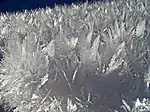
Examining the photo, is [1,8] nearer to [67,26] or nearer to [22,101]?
[67,26]

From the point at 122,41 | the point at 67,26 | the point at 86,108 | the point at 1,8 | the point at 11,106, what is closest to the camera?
the point at 86,108

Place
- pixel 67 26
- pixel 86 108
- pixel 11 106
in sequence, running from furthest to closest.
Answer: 1. pixel 67 26
2. pixel 11 106
3. pixel 86 108

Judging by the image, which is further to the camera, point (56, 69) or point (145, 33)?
point (145, 33)

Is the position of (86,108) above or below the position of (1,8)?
below

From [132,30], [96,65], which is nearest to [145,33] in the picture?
[132,30]

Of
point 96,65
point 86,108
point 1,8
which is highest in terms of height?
point 1,8

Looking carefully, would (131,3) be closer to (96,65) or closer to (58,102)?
(96,65)

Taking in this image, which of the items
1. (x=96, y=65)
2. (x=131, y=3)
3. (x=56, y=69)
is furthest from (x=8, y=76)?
(x=131, y=3)
